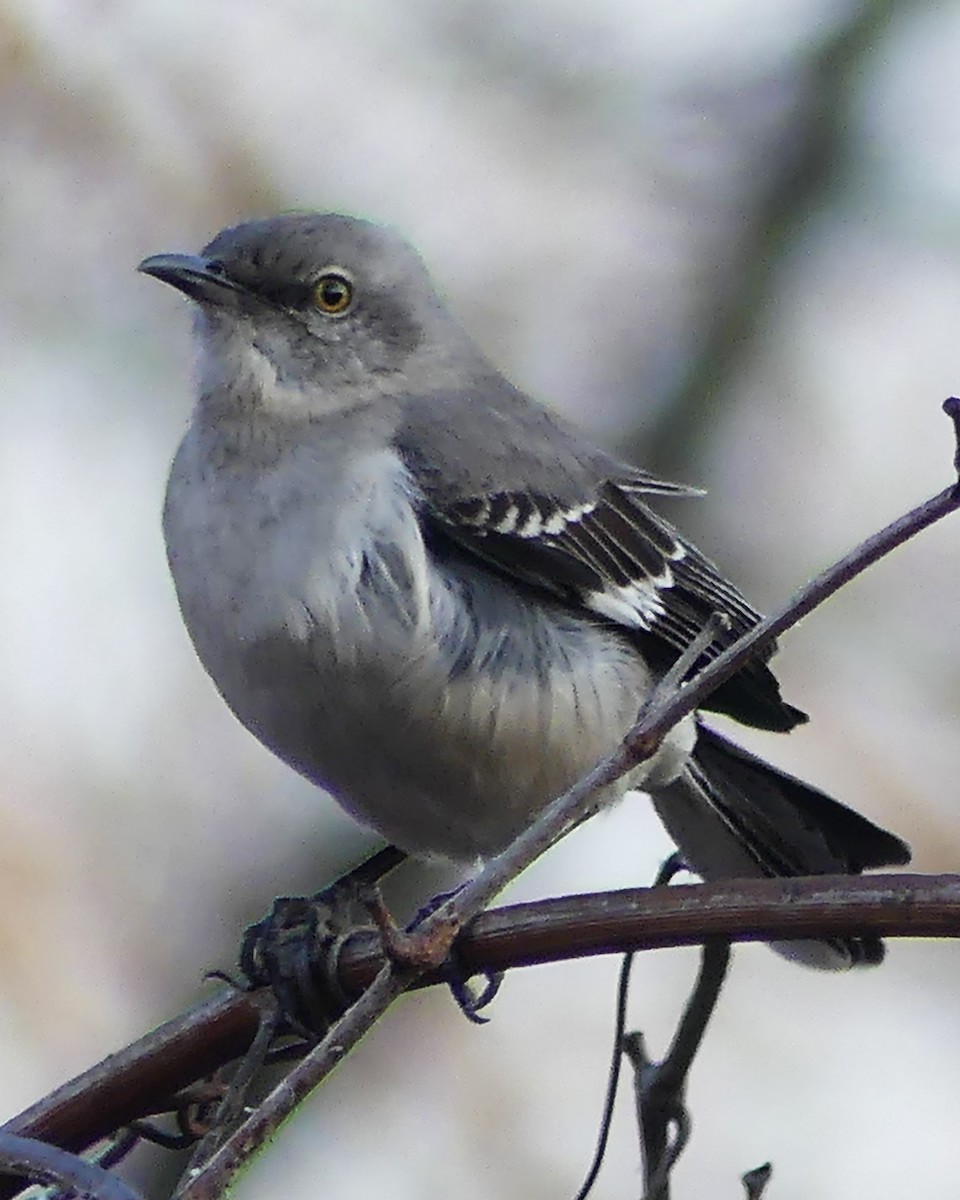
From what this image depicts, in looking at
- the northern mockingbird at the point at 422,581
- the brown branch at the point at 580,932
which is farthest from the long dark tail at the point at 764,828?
the brown branch at the point at 580,932

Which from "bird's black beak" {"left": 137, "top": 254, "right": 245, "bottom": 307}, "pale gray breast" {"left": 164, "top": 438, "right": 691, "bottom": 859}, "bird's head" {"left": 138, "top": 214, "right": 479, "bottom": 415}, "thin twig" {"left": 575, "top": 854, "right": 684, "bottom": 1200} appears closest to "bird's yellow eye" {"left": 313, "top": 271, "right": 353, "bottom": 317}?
"bird's head" {"left": 138, "top": 214, "right": 479, "bottom": 415}

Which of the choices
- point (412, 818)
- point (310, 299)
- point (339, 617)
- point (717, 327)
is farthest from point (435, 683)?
point (717, 327)

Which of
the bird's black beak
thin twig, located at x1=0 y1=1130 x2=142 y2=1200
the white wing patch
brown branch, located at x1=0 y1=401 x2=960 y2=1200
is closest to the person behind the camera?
thin twig, located at x1=0 y1=1130 x2=142 y2=1200

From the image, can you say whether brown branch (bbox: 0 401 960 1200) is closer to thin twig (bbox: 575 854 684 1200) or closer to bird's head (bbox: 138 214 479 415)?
thin twig (bbox: 575 854 684 1200)

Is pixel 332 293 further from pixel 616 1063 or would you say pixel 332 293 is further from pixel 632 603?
pixel 616 1063

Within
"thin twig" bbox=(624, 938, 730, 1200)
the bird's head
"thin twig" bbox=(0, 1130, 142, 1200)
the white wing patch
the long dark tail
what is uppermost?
the bird's head

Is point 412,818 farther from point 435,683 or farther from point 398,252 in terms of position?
point 398,252

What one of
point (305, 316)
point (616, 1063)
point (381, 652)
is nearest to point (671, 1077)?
point (616, 1063)
